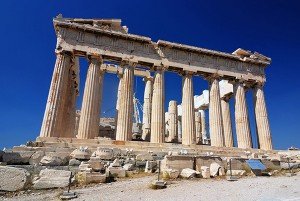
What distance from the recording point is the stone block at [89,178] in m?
Result: 9.16

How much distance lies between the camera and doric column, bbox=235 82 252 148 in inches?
927

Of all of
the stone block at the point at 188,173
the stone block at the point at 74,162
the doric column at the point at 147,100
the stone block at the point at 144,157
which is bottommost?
the stone block at the point at 188,173

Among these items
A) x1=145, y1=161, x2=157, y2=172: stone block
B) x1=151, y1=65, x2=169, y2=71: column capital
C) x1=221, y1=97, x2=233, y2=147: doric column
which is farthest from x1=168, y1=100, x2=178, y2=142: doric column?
x1=145, y1=161, x2=157, y2=172: stone block

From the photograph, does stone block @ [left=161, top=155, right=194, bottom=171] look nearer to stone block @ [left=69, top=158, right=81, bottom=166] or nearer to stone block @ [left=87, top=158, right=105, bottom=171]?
stone block @ [left=87, top=158, right=105, bottom=171]

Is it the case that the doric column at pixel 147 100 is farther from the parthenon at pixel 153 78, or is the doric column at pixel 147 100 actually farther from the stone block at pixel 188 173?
the stone block at pixel 188 173

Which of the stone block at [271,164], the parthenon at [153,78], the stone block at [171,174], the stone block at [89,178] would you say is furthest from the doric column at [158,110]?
the stone block at [89,178]

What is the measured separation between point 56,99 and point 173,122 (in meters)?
16.2

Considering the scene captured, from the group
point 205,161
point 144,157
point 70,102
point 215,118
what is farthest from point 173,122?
point 205,161

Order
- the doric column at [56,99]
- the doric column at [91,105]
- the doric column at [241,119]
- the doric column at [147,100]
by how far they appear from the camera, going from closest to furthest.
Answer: the doric column at [56,99] < the doric column at [91,105] < the doric column at [241,119] < the doric column at [147,100]

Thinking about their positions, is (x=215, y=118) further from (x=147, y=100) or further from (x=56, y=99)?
(x=56, y=99)

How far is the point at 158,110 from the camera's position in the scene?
21.1 m

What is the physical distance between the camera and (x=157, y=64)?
73.4 ft

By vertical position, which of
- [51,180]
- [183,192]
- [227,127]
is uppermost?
[227,127]

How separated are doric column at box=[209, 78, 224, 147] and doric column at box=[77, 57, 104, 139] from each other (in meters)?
10.5
